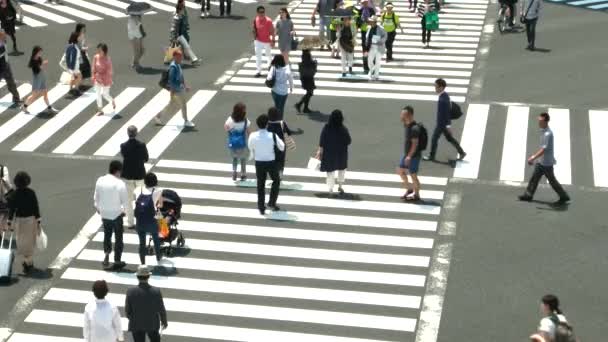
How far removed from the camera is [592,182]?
23.6 meters

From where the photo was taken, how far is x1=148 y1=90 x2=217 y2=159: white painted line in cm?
2566

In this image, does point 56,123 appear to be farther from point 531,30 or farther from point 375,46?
point 531,30

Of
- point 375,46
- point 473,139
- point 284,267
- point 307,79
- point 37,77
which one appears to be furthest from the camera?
point 375,46

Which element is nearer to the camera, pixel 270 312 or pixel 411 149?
pixel 270 312

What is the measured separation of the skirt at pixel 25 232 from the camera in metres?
19.5

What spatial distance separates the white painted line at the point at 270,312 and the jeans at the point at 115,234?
89 cm

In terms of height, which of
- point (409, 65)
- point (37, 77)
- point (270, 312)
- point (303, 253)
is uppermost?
point (409, 65)

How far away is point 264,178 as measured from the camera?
2169 cm

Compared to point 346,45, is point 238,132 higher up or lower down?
lower down

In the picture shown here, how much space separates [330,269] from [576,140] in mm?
8336

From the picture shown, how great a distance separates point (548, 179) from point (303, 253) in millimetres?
4737

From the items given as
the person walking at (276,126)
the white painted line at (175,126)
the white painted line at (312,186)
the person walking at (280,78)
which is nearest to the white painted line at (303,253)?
the person walking at (276,126)

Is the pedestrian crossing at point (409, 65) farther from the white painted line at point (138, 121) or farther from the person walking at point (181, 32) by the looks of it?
the white painted line at point (138, 121)

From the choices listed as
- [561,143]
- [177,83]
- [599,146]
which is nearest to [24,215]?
[177,83]
